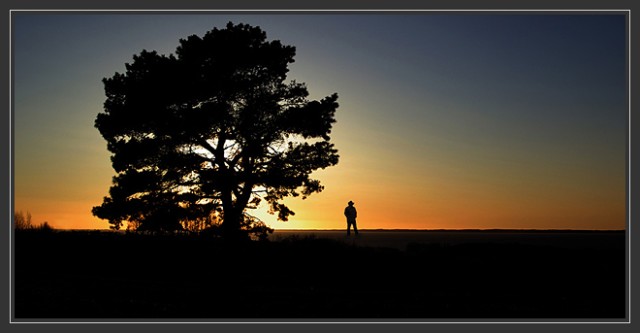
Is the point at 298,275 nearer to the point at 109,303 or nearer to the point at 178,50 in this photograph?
the point at 109,303

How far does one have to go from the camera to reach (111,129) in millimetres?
28375

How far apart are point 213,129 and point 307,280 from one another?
8.25 meters

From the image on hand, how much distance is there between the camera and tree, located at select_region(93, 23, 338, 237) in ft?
88.5

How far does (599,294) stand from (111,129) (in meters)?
20.9

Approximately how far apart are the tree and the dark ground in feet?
5.67

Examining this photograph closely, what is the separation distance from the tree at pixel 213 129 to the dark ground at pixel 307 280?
173cm

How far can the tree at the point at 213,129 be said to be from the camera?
2697 cm

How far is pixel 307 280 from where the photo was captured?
907 inches

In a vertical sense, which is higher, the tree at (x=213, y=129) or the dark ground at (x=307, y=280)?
the tree at (x=213, y=129)

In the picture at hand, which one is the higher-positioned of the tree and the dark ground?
the tree

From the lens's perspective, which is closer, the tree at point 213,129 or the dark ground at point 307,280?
the dark ground at point 307,280

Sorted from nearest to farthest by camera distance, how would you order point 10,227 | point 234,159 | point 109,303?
point 10,227 → point 109,303 → point 234,159

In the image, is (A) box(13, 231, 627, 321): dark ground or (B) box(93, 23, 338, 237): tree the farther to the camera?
(B) box(93, 23, 338, 237): tree

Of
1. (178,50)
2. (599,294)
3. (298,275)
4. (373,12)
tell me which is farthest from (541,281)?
(178,50)
